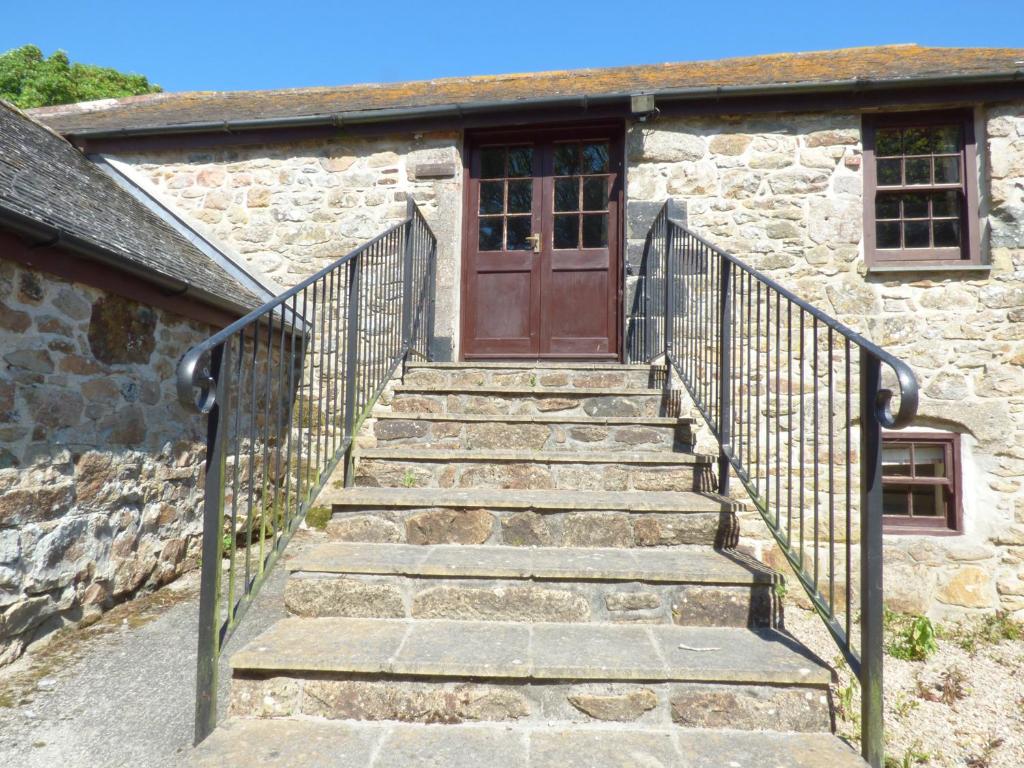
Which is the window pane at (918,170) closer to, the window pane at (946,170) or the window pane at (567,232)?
the window pane at (946,170)

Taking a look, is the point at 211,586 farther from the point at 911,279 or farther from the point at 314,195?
the point at 911,279

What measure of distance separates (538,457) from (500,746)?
1466 mm

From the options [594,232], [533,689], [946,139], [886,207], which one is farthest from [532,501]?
[946,139]

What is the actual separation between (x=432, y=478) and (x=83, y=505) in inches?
66.2

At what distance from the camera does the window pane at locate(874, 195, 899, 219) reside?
15.9ft

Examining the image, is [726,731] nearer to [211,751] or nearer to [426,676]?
[426,676]

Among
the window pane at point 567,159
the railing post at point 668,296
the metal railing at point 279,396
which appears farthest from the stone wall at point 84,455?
the window pane at point 567,159

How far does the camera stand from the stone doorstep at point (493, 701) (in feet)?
6.30

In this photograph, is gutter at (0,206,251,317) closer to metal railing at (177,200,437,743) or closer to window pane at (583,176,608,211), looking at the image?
metal railing at (177,200,437,743)

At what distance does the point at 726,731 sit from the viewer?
1.90m

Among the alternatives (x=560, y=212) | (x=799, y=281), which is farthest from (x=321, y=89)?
(x=799, y=281)

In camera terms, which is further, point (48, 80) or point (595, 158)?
point (48, 80)

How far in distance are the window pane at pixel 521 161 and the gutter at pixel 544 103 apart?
1.58 feet

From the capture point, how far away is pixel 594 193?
5.43m
